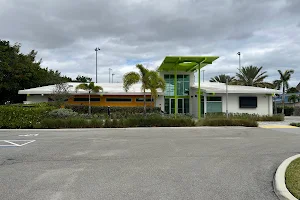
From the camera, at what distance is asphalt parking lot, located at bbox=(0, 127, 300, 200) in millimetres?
5281

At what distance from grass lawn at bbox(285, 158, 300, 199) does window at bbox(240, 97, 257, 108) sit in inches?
849

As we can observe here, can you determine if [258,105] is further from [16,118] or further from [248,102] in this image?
[16,118]

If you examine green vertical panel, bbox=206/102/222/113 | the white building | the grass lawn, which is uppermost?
the white building

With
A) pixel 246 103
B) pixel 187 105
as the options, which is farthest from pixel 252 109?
pixel 187 105

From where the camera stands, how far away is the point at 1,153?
938cm

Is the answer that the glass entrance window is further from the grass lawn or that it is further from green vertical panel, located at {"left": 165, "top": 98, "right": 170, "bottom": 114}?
the grass lawn

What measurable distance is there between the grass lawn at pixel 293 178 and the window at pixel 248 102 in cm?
2156

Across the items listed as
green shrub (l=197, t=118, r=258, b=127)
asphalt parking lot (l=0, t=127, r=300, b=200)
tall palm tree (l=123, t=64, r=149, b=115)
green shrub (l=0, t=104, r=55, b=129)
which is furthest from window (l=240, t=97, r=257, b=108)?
green shrub (l=0, t=104, r=55, b=129)

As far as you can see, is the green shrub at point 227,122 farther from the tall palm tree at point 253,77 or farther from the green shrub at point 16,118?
the tall palm tree at point 253,77

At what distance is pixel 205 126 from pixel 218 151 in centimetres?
982

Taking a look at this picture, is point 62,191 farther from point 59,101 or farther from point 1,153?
point 59,101

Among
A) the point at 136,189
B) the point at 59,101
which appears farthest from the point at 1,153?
the point at 59,101

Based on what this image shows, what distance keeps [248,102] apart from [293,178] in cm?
2357

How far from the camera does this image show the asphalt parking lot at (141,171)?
5.28m
